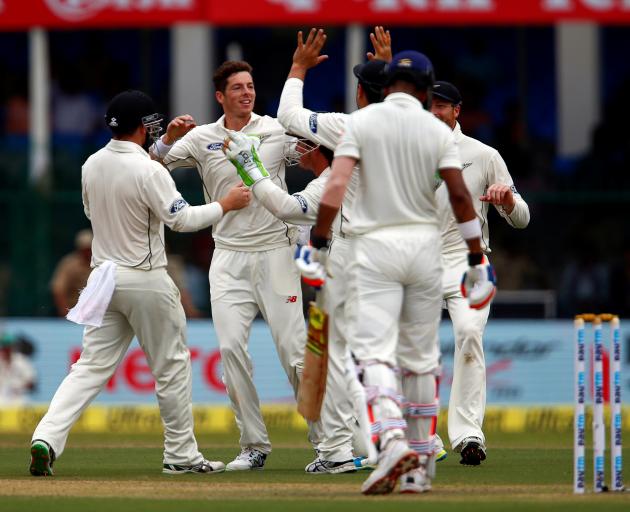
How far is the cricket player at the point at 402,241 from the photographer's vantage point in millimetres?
7359

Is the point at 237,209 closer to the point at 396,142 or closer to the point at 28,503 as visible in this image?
the point at 396,142

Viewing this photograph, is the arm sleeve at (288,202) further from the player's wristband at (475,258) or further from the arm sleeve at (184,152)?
the player's wristband at (475,258)

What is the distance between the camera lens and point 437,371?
7.57 m

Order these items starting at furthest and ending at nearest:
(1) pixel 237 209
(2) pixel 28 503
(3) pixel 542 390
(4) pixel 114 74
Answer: (4) pixel 114 74 < (3) pixel 542 390 < (1) pixel 237 209 < (2) pixel 28 503

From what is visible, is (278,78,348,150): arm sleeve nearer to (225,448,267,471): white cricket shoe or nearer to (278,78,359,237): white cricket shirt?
(278,78,359,237): white cricket shirt

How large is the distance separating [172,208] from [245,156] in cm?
51

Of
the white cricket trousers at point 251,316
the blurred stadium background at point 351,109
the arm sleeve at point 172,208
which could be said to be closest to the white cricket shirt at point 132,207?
the arm sleeve at point 172,208

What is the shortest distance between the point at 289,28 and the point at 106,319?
1303 cm

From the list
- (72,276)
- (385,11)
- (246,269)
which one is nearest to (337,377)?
(246,269)

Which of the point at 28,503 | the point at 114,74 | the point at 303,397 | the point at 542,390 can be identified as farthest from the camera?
the point at 114,74

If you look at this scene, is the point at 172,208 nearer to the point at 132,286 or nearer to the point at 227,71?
the point at 132,286

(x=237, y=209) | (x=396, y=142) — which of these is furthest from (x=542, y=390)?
(x=396, y=142)

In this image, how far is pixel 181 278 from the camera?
15.5 metres

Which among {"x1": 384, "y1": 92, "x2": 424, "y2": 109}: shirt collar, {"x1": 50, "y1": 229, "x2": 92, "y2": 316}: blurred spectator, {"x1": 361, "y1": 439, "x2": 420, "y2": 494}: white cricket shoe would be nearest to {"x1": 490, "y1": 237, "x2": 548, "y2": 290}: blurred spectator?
{"x1": 50, "y1": 229, "x2": 92, "y2": 316}: blurred spectator
